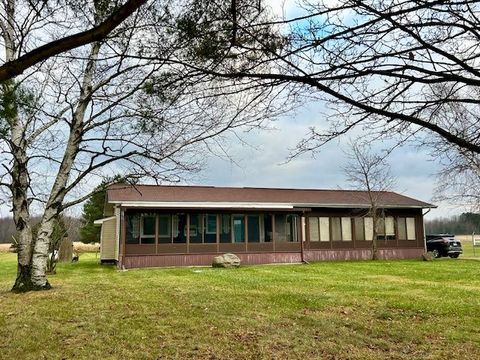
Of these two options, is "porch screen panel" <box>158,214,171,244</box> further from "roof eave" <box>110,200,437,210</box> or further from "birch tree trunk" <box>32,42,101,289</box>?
"birch tree trunk" <box>32,42,101,289</box>

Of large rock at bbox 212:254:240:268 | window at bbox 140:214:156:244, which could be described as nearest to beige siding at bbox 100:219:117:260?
window at bbox 140:214:156:244

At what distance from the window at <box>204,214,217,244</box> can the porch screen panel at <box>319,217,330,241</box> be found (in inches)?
212

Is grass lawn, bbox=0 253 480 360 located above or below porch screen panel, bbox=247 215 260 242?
below

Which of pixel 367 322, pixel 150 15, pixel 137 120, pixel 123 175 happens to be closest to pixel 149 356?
pixel 367 322

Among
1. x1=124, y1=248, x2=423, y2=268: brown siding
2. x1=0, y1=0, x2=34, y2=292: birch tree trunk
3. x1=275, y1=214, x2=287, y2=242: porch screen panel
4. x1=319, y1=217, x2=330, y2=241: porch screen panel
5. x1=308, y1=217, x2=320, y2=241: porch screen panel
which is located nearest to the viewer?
x1=0, y1=0, x2=34, y2=292: birch tree trunk

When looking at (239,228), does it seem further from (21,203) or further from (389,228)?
(21,203)

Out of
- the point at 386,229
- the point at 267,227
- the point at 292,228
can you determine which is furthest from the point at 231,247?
the point at 386,229

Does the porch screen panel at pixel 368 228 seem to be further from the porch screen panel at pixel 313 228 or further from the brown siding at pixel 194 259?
the brown siding at pixel 194 259

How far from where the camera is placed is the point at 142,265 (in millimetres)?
18422

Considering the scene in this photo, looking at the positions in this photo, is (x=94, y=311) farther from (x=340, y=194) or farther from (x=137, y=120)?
(x=340, y=194)

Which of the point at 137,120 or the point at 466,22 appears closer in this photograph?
the point at 466,22

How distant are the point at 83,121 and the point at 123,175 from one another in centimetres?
159

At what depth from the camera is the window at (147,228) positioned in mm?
19719

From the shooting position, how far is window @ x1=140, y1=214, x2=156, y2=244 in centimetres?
1972
